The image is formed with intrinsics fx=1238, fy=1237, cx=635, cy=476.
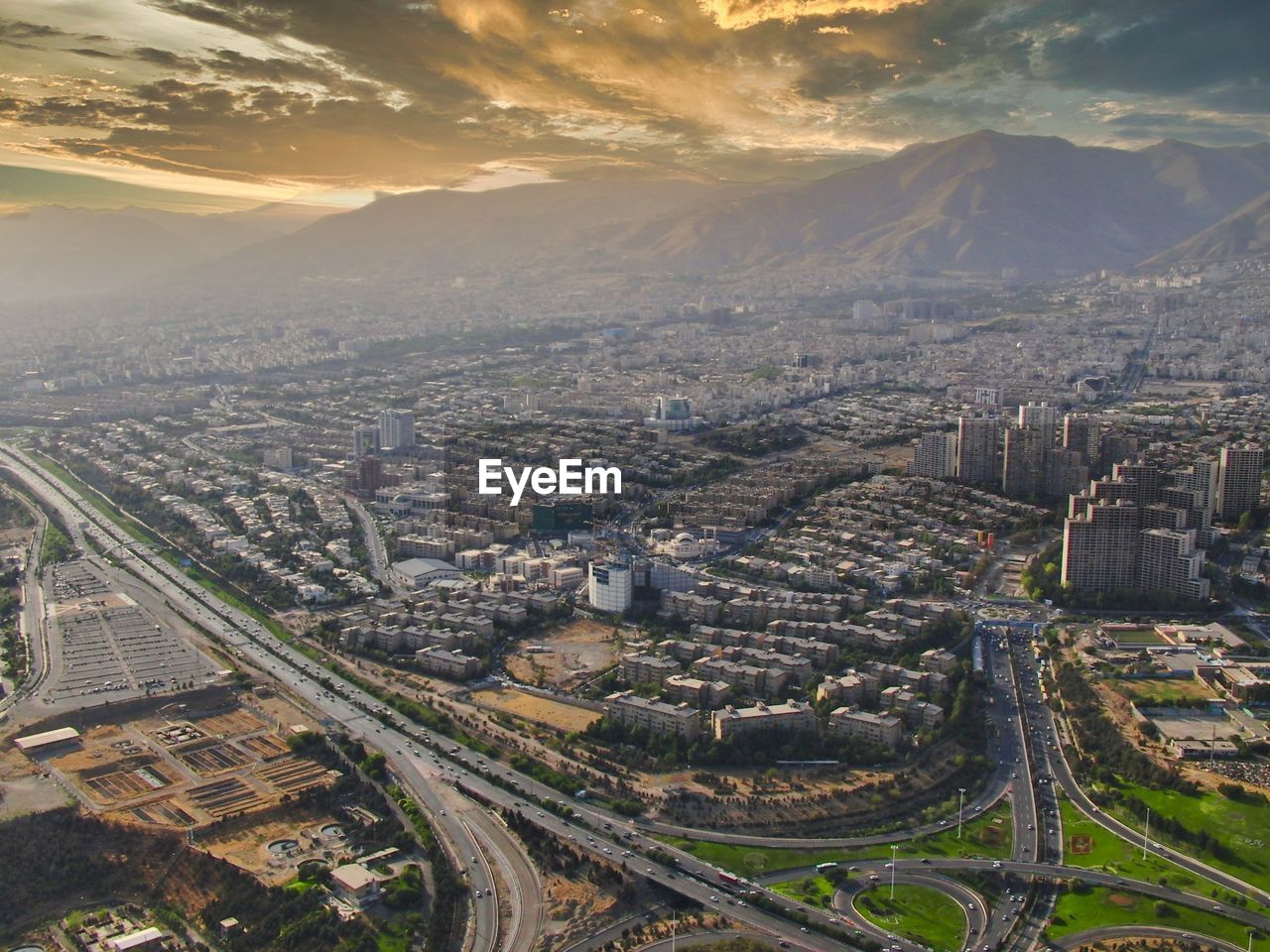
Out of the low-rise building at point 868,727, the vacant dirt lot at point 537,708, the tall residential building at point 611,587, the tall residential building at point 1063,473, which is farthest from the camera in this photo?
the tall residential building at point 1063,473

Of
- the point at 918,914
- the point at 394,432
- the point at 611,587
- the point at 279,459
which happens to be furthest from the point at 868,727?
the point at 279,459

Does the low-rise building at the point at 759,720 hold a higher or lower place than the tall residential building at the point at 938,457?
lower

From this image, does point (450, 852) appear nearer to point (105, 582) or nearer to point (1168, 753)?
point (1168, 753)

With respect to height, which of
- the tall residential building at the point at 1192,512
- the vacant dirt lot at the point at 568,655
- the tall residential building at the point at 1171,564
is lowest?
the vacant dirt lot at the point at 568,655

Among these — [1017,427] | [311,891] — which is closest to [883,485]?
[1017,427]

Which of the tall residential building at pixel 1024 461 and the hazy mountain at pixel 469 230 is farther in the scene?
the hazy mountain at pixel 469 230

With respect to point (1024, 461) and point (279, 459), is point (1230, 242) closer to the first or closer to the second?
point (1024, 461)

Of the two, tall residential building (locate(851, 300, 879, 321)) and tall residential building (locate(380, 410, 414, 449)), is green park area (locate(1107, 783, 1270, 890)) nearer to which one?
tall residential building (locate(380, 410, 414, 449))

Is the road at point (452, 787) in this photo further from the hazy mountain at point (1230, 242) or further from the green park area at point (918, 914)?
the hazy mountain at point (1230, 242)

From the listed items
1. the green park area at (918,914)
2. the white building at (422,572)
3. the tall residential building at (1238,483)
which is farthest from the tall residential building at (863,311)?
the green park area at (918,914)
